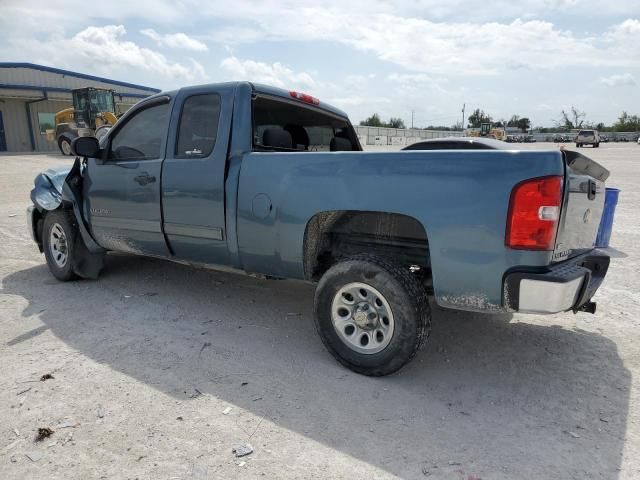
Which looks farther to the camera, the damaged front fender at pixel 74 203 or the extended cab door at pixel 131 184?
the damaged front fender at pixel 74 203

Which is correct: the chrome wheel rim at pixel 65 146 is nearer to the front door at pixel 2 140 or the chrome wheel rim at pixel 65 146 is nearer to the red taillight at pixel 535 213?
the front door at pixel 2 140

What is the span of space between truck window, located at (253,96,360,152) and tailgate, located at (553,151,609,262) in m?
2.20

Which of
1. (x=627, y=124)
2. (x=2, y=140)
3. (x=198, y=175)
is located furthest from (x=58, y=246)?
(x=627, y=124)

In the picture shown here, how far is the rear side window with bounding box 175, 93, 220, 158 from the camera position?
3.91 m

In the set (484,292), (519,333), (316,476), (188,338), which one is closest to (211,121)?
(188,338)

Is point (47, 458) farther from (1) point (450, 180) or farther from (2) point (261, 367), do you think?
(1) point (450, 180)

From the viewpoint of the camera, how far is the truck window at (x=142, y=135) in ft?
14.1

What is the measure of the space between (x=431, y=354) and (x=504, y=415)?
84 centimetres

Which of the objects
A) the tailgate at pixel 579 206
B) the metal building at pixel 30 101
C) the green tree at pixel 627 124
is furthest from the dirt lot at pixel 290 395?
the green tree at pixel 627 124

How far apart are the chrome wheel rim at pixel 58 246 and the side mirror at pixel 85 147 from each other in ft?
3.44

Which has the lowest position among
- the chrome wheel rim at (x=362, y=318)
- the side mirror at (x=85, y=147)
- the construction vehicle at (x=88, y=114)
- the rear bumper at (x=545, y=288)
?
the chrome wheel rim at (x=362, y=318)

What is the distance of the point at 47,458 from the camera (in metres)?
2.36

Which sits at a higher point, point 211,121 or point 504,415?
point 211,121

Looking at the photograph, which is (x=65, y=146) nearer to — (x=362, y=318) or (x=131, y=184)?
(x=131, y=184)
